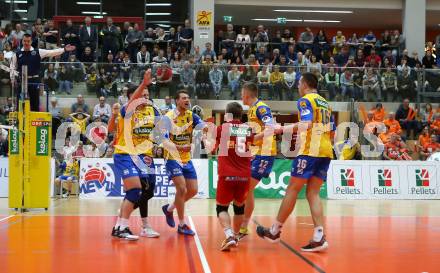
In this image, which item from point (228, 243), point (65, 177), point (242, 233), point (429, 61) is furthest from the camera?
point (429, 61)

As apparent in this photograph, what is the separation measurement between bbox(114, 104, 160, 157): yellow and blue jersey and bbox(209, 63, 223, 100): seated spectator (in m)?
13.6

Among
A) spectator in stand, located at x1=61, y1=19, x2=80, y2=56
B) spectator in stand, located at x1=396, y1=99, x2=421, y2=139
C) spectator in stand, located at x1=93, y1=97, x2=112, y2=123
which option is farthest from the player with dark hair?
spectator in stand, located at x1=61, y1=19, x2=80, y2=56

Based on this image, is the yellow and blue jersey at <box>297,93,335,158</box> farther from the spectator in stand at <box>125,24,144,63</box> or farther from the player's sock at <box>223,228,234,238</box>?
the spectator in stand at <box>125,24,144,63</box>

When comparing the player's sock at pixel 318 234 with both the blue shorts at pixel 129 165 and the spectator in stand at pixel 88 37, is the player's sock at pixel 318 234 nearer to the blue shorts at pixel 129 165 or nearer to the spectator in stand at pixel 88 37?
the blue shorts at pixel 129 165

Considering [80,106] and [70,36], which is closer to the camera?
[80,106]

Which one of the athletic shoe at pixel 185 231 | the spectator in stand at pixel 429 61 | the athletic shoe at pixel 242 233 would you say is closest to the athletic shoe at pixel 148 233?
the athletic shoe at pixel 185 231

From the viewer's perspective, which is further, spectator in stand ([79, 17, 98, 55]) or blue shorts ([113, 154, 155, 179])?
spectator in stand ([79, 17, 98, 55])

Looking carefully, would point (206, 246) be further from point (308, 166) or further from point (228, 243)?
point (308, 166)

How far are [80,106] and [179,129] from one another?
1265 centimetres

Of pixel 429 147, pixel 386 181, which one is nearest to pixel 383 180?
pixel 386 181

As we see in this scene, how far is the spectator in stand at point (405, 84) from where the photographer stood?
955 inches

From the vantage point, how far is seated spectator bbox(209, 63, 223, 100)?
23906mm

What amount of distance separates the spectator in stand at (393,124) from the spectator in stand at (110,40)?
1135 centimetres

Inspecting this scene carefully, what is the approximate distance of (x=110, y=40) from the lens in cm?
2695
